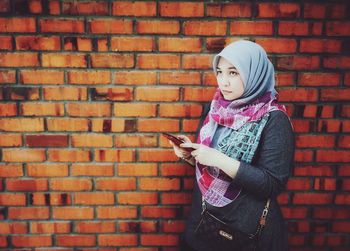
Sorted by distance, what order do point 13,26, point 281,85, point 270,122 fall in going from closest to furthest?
point 270,122
point 13,26
point 281,85

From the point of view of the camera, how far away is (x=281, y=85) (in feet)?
6.79

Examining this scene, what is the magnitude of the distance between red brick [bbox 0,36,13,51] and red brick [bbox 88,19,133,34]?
454 mm

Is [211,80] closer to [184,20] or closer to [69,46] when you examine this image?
[184,20]

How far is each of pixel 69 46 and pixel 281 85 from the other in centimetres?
124

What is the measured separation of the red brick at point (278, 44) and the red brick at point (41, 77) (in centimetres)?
115

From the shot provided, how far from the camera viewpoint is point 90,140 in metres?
2.08

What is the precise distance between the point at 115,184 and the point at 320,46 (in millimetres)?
1453

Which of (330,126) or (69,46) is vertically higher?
(69,46)

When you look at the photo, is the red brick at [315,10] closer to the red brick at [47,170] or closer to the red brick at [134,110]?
the red brick at [134,110]

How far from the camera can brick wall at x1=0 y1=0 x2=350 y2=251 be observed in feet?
6.46

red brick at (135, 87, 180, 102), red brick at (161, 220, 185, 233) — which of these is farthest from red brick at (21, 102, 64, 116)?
red brick at (161, 220, 185, 233)

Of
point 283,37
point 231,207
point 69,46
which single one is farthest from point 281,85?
point 69,46

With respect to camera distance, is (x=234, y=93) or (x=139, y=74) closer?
(x=234, y=93)

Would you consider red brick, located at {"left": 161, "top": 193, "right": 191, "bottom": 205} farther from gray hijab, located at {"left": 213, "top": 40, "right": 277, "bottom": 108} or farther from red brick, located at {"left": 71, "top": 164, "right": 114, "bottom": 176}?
gray hijab, located at {"left": 213, "top": 40, "right": 277, "bottom": 108}
